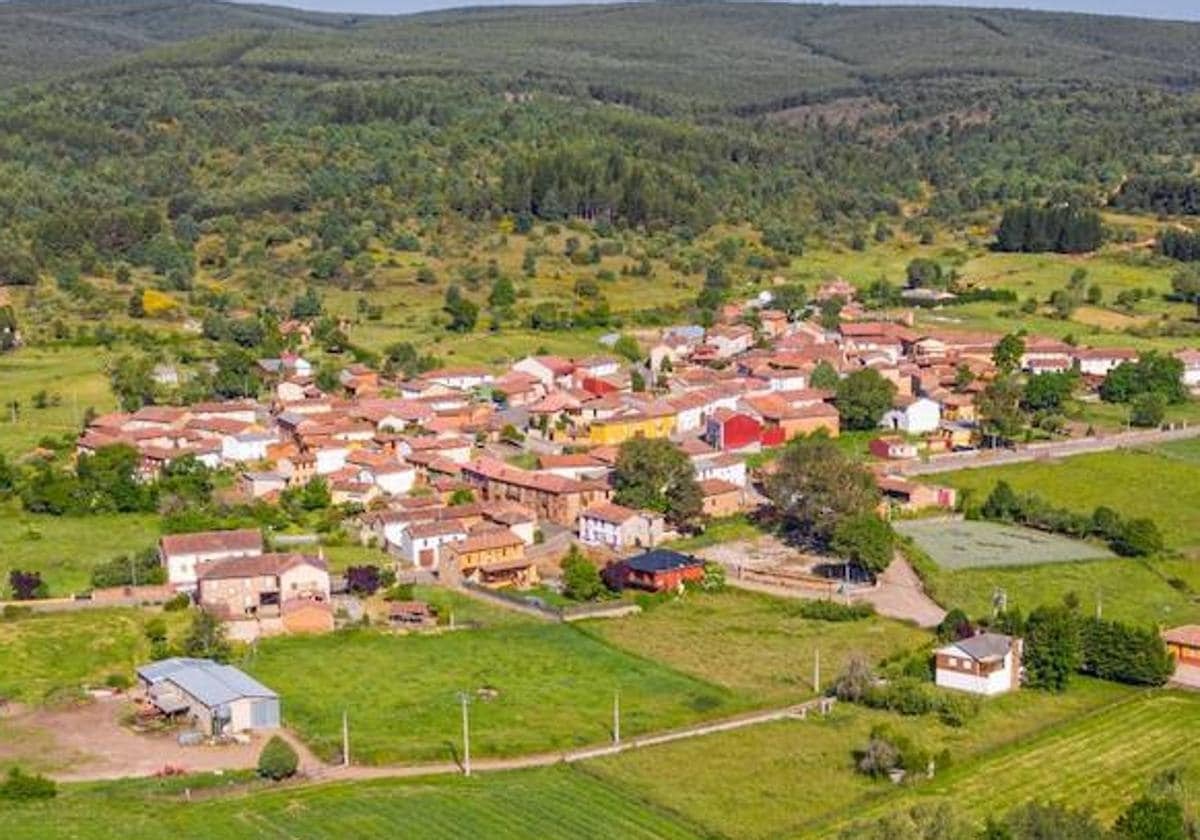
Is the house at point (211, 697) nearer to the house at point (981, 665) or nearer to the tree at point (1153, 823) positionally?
the house at point (981, 665)

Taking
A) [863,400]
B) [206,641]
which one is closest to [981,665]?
[206,641]

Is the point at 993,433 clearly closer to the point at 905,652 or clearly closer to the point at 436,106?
the point at 905,652

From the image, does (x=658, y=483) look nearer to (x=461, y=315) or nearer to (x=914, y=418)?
(x=914, y=418)

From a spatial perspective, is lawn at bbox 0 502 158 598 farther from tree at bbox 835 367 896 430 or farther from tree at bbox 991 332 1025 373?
tree at bbox 991 332 1025 373

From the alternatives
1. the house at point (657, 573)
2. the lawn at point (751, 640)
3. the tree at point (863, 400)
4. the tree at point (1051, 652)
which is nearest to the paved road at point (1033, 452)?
the tree at point (863, 400)

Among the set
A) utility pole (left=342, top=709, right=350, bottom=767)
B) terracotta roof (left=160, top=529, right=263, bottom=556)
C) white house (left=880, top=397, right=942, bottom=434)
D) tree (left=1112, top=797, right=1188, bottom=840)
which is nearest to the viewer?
tree (left=1112, top=797, right=1188, bottom=840)

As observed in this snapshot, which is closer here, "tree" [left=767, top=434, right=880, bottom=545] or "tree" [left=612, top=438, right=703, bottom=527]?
"tree" [left=767, top=434, right=880, bottom=545]

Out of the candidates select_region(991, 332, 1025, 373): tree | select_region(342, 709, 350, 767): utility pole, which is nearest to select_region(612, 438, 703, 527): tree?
select_region(342, 709, 350, 767): utility pole
